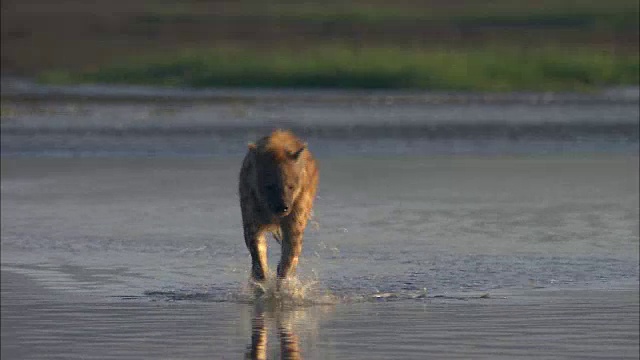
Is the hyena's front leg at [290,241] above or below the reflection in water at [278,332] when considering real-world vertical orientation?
above

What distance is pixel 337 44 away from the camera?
45656mm

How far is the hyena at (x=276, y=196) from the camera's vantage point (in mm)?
10125

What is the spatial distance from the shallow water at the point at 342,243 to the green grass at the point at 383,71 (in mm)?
8394

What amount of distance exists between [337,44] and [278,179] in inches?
1407

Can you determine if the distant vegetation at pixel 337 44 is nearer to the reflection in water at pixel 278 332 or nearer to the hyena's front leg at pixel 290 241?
the hyena's front leg at pixel 290 241

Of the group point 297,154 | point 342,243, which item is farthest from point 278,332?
point 342,243

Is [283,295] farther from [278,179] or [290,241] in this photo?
[278,179]

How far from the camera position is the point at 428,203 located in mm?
15406

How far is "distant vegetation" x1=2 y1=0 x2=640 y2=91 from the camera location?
32.7 metres

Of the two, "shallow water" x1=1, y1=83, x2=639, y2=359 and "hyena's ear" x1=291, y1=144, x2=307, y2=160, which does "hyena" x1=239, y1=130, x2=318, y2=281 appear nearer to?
"hyena's ear" x1=291, y1=144, x2=307, y2=160

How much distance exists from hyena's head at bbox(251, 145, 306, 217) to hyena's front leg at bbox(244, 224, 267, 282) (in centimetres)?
29

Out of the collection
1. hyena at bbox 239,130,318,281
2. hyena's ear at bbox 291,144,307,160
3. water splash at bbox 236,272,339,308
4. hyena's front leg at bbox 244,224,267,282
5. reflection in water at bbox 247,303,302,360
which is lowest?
reflection in water at bbox 247,303,302,360

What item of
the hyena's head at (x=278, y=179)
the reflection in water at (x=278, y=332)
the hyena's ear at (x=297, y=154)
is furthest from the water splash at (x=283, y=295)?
the hyena's ear at (x=297, y=154)

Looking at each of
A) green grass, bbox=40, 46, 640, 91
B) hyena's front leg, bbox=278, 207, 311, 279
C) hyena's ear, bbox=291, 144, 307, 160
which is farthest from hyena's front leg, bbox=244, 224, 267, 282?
green grass, bbox=40, 46, 640, 91
